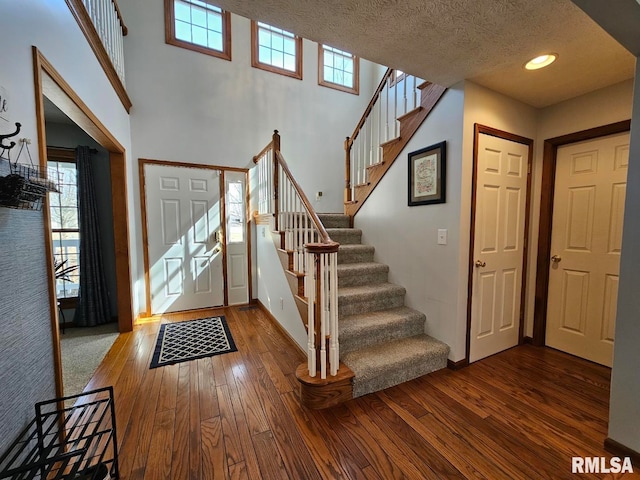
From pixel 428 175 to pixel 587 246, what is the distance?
1512mm

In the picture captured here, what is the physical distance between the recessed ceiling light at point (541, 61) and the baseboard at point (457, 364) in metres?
2.28

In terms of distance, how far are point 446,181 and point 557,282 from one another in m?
1.52

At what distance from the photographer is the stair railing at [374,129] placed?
3014mm

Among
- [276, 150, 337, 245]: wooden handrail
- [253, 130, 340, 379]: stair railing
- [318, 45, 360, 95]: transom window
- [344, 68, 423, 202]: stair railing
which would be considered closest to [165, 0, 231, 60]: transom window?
[318, 45, 360, 95]: transom window

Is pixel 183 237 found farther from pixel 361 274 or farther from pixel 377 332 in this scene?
pixel 377 332

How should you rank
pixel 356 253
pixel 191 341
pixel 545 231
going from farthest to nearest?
pixel 356 253 → pixel 191 341 → pixel 545 231

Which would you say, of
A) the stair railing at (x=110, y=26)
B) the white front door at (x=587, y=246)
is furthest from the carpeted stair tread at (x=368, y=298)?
the stair railing at (x=110, y=26)

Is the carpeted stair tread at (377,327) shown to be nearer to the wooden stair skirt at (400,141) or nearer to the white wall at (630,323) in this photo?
the white wall at (630,323)

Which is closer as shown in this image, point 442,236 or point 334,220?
point 442,236

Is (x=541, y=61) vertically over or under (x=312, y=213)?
over

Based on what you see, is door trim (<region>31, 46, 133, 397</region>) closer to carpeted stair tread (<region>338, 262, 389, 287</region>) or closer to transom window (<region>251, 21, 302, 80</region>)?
carpeted stair tread (<region>338, 262, 389, 287</region>)

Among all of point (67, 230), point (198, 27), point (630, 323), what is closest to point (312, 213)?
point (630, 323)

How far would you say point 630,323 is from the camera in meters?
1.40

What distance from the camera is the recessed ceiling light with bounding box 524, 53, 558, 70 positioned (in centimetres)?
173
